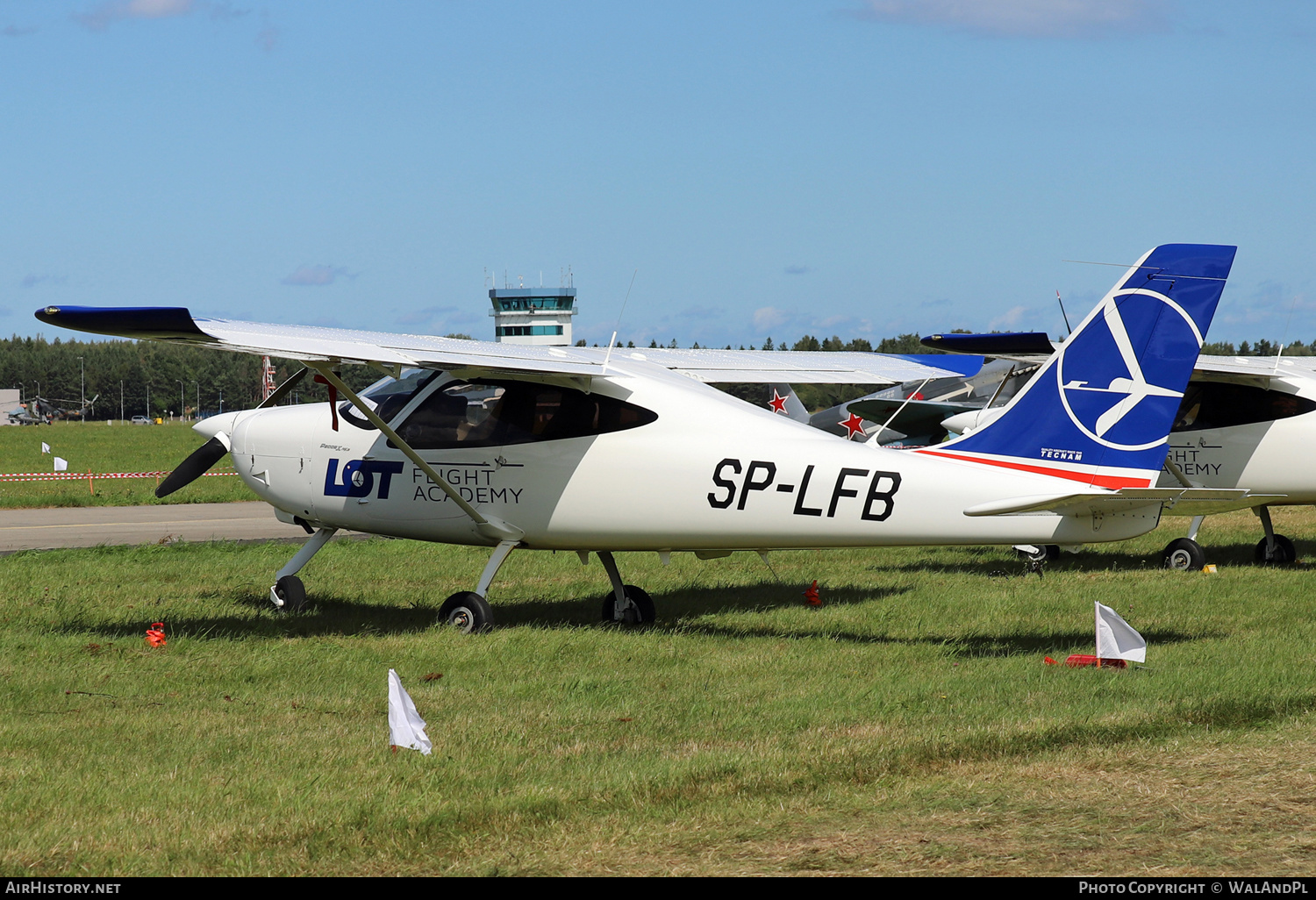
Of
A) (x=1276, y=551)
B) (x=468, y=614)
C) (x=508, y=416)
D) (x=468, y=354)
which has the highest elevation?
(x=468, y=354)

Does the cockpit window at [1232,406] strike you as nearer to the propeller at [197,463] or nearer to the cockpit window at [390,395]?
the cockpit window at [390,395]

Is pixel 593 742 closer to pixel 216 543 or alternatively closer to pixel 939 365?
pixel 939 365

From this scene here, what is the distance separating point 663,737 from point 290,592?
5.93 m

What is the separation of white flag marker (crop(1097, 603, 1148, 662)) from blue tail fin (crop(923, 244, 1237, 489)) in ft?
4.31

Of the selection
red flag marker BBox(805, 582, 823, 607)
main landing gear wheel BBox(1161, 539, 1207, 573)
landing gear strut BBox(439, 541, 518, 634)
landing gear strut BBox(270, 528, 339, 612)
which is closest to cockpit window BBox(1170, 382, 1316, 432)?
main landing gear wheel BBox(1161, 539, 1207, 573)

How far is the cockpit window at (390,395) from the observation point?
11125 millimetres

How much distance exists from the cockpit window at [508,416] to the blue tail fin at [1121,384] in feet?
8.90

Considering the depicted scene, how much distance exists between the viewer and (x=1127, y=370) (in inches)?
383

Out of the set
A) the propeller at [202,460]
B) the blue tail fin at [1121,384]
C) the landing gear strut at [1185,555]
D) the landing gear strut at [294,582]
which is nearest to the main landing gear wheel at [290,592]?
the landing gear strut at [294,582]

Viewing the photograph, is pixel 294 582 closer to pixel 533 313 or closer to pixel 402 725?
pixel 402 725

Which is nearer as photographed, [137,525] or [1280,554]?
[1280,554]

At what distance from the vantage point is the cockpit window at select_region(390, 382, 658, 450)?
10.6 m

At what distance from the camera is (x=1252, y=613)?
38.0ft

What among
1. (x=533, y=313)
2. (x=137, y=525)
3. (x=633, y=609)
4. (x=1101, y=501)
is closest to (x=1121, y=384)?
(x=1101, y=501)
